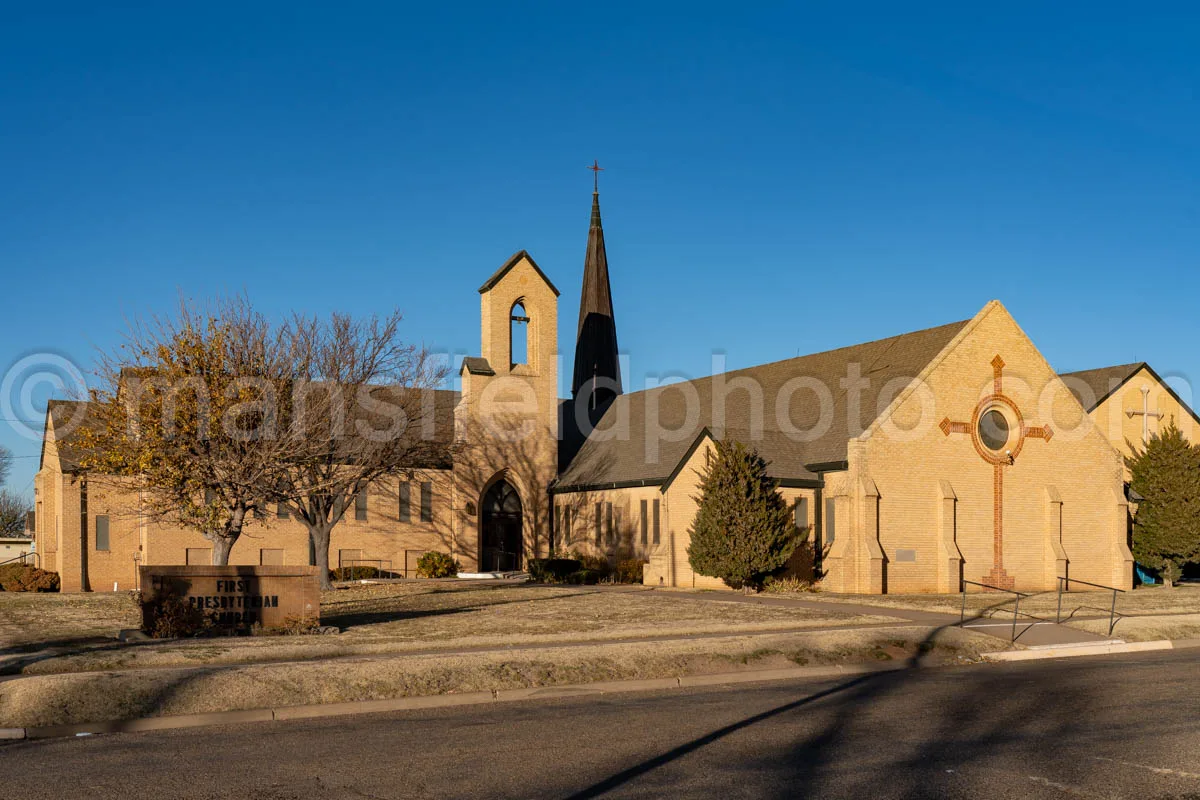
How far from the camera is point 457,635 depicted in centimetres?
2134

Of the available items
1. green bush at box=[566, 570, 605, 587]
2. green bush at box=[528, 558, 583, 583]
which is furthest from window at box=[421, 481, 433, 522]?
green bush at box=[566, 570, 605, 587]

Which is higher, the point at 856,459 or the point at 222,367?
the point at 222,367

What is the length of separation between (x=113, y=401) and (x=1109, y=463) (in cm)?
3201

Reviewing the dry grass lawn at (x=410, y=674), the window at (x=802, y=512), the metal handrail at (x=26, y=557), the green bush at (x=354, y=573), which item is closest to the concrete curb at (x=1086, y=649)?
the dry grass lawn at (x=410, y=674)

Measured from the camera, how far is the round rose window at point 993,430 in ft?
124

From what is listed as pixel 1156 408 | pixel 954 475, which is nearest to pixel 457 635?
pixel 954 475

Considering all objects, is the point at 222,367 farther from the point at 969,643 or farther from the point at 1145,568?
the point at 1145,568

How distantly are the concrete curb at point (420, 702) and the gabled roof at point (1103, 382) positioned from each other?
31.8 m

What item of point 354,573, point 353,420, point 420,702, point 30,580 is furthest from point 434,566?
point 420,702

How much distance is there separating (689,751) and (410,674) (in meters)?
5.74

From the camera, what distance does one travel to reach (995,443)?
3791 cm

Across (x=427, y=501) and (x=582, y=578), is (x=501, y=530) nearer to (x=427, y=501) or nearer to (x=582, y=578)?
(x=427, y=501)

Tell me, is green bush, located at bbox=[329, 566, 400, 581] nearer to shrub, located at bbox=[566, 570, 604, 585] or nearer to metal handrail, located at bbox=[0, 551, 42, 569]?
shrub, located at bbox=[566, 570, 604, 585]

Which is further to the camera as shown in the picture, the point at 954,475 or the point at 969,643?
the point at 954,475
